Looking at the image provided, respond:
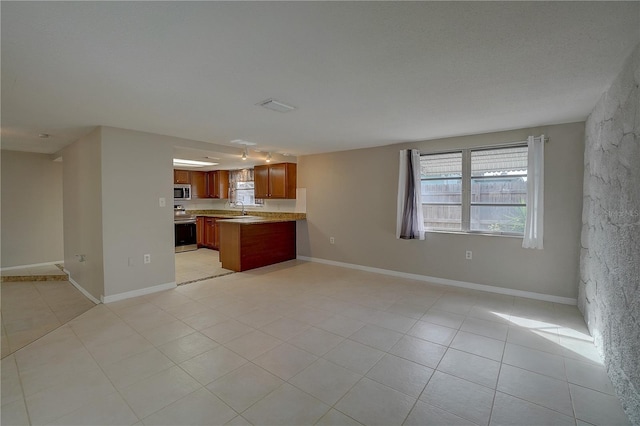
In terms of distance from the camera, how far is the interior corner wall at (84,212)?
376 centimetres

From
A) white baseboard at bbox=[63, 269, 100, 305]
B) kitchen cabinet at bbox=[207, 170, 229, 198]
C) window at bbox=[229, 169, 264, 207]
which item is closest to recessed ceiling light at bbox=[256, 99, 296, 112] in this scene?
white baseboard at bbox=[63, 269, 100, 305]

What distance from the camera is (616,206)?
2.19 meters

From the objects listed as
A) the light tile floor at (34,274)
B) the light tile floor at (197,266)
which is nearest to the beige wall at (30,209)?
the light tile floor at (34,274)

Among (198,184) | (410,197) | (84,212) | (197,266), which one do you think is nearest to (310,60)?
(410,197)

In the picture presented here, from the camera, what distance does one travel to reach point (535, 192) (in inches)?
146

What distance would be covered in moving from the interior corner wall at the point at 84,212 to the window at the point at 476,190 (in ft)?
15.5

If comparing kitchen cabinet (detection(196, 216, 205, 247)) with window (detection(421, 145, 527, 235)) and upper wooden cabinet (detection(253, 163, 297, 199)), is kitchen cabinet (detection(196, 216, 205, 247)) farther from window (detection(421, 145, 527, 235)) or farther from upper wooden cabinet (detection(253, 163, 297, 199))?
window (detection(421, 145, 527, 235))

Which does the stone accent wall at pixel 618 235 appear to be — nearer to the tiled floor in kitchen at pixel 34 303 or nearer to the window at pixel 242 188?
the tiled floor in kitchen at pixel 34 303

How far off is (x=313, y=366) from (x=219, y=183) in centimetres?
673

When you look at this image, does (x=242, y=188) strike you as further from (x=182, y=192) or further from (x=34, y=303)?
(x=34, y=303)

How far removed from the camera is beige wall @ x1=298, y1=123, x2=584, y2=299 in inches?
143

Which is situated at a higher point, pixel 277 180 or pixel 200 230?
pixel 277 180

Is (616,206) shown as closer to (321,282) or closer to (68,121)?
(321,282)

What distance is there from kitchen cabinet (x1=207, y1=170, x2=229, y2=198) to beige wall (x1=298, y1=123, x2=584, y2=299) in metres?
2.78
